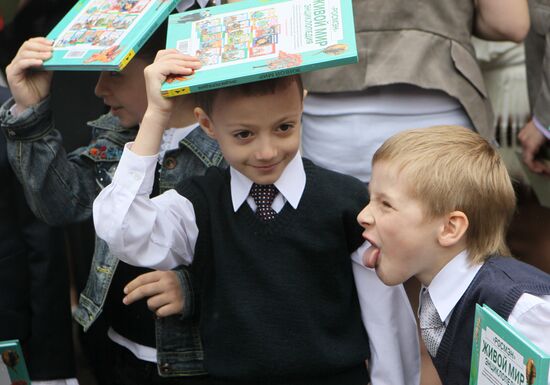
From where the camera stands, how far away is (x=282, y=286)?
2.15m

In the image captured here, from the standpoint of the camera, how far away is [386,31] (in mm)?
2609

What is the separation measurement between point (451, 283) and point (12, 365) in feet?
3.48

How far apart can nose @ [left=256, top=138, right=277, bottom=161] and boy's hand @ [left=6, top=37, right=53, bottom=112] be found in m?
0.58

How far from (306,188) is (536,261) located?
1.67m

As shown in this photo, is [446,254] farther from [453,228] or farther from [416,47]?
[416,47]

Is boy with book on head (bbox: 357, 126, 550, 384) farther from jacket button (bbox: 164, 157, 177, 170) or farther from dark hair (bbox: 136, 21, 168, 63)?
dark hair (bbox: 136, 21, 168, 63)

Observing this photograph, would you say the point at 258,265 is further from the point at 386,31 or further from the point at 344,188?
the point at 386,31

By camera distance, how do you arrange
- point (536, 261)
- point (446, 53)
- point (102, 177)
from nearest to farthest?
1. point (102, 177)
2. point (446, 53)
3. point (536, 261)

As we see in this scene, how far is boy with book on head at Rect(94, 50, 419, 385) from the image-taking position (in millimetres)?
2111

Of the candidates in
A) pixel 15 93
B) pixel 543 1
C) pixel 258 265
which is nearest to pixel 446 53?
pixel 543 1

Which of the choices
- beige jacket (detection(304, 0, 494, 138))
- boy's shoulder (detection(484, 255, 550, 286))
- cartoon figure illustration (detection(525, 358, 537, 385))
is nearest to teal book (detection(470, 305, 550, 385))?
cartoon figure illustration (detection(525, 358, 537, 385))

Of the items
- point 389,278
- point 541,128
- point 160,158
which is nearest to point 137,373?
point 160,158

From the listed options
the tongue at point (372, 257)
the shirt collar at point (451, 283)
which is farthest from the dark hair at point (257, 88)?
the shirt collar at point (451, 283)

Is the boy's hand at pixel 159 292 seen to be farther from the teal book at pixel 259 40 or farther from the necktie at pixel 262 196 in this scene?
the teal book at pixel 259 40
